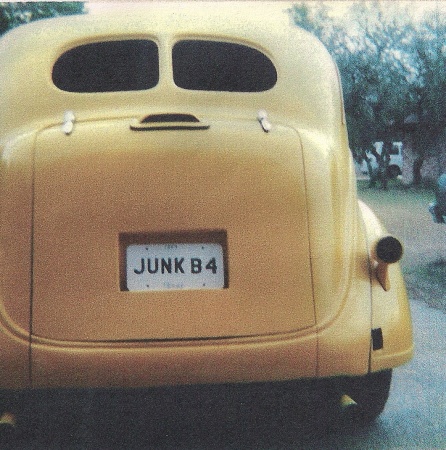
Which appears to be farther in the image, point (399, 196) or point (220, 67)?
point (399, 196)

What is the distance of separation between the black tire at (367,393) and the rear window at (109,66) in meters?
1.64

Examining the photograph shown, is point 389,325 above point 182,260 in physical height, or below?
below

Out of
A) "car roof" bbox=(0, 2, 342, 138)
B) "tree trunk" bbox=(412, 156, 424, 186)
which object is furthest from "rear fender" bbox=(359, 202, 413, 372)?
"tree trunk" bbox=(412, 156, 424, 186)

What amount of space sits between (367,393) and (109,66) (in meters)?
1.91

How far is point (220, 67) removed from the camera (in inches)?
150

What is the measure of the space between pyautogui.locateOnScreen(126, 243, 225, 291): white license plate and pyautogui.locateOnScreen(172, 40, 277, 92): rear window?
1047 millimetres

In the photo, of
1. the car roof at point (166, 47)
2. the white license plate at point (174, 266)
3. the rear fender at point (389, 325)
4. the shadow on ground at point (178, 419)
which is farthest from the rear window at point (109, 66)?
the shadow on ground at point (178, 419)

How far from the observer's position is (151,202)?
119 inches

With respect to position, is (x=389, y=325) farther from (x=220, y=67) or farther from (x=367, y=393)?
(x=220, y=67)

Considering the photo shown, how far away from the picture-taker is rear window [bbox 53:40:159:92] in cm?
377

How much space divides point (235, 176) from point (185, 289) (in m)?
0.46

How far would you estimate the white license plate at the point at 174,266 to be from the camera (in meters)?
3.03

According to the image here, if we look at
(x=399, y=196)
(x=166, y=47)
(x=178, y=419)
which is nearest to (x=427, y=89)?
(x=399, y=196)

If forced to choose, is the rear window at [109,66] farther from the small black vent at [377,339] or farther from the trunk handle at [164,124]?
the small black vent at [377,339]
